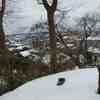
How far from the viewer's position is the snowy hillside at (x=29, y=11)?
1256cm

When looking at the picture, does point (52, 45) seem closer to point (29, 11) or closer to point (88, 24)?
point (29, 11)

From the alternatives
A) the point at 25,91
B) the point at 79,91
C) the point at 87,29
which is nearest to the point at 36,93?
the point at 25,91

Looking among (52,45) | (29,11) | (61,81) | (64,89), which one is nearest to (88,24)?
(29,11)

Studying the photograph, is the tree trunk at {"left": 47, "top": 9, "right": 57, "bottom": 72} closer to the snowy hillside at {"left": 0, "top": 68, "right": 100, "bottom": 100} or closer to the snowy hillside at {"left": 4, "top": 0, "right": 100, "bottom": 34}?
the snowy hillside at {"left": 4, "top": 0, "right": 100, "bottom": 34}

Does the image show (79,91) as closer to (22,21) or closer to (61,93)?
(61,93)

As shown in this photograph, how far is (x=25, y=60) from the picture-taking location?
8.05 m

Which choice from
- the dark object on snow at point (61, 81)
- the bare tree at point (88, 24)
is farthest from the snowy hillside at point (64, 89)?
the bare tree at point (88, 24)

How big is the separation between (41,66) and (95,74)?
4686mm

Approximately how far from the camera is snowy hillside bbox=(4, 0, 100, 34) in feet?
41.2

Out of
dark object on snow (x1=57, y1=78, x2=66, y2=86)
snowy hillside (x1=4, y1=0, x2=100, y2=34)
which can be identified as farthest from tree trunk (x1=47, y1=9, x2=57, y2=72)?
dark object on snow (x1=57, y1=78, x2=66, y2=86)

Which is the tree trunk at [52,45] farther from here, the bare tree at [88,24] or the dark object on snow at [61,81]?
the dark object on snow at [61,81]

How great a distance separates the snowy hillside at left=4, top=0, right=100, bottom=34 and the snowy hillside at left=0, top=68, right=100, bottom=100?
844cm

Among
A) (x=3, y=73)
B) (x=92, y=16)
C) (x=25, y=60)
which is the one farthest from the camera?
Result: (x=92, y=16)

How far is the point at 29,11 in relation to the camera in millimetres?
14328
